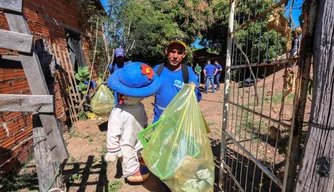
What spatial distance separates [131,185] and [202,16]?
10.5 m

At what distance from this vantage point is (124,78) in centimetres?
188

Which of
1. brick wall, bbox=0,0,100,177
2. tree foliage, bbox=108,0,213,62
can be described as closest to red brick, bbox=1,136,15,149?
brick wall, bbox=0,0,100,177

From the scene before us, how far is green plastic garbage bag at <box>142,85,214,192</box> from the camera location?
149 cm

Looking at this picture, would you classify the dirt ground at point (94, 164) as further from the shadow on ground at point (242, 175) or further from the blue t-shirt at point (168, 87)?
the blue t-shirt at point (168, 87)

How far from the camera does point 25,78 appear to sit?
136 inches

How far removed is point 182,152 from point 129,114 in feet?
2.66

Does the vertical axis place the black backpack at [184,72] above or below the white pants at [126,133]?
above

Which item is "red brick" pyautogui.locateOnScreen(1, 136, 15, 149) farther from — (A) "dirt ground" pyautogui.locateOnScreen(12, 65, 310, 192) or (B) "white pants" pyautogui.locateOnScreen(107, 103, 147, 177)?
(B) "white pants" pyautogui.locateOnScreen(107, 103, 147, 177)

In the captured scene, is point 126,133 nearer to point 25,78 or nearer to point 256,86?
point 256,86

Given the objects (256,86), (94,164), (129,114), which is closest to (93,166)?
(94,164)

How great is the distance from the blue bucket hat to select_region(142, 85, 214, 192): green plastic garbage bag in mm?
371

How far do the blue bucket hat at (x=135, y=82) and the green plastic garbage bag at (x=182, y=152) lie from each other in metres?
0.37

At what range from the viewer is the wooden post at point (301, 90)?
0.80 m

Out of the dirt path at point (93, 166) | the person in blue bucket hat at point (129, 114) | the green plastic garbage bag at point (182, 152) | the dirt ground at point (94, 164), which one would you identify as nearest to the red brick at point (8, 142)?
the dirt ground at point (94, 164)
